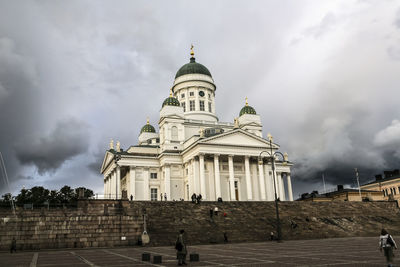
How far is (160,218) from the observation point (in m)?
36.7

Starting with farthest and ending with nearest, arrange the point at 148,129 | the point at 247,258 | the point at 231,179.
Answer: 1. the point at 148,129
2. the point at 231,179
3. the point at 247,258

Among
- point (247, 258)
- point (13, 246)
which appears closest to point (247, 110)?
point (13, 246)

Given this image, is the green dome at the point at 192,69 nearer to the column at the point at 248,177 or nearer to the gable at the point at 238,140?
the gable at the point at 238,140

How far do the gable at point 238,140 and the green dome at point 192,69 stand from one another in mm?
21540

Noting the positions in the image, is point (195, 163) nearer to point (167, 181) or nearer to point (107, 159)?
point (167, 181)

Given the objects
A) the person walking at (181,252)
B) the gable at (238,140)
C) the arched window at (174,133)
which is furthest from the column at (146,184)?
the person walking at (181,252)

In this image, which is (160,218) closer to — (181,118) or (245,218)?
(245,218)

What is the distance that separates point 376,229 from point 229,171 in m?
20.9

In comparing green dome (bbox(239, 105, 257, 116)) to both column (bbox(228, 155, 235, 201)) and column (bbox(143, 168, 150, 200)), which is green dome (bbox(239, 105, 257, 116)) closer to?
column (bbox(228, 155, 235, 201))

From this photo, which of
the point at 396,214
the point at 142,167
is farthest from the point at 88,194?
the point at 396,214

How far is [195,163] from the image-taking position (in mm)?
55188

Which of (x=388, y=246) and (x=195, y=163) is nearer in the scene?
(x=388, y=246)

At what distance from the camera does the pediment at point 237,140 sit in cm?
5522

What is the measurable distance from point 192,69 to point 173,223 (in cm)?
4319
